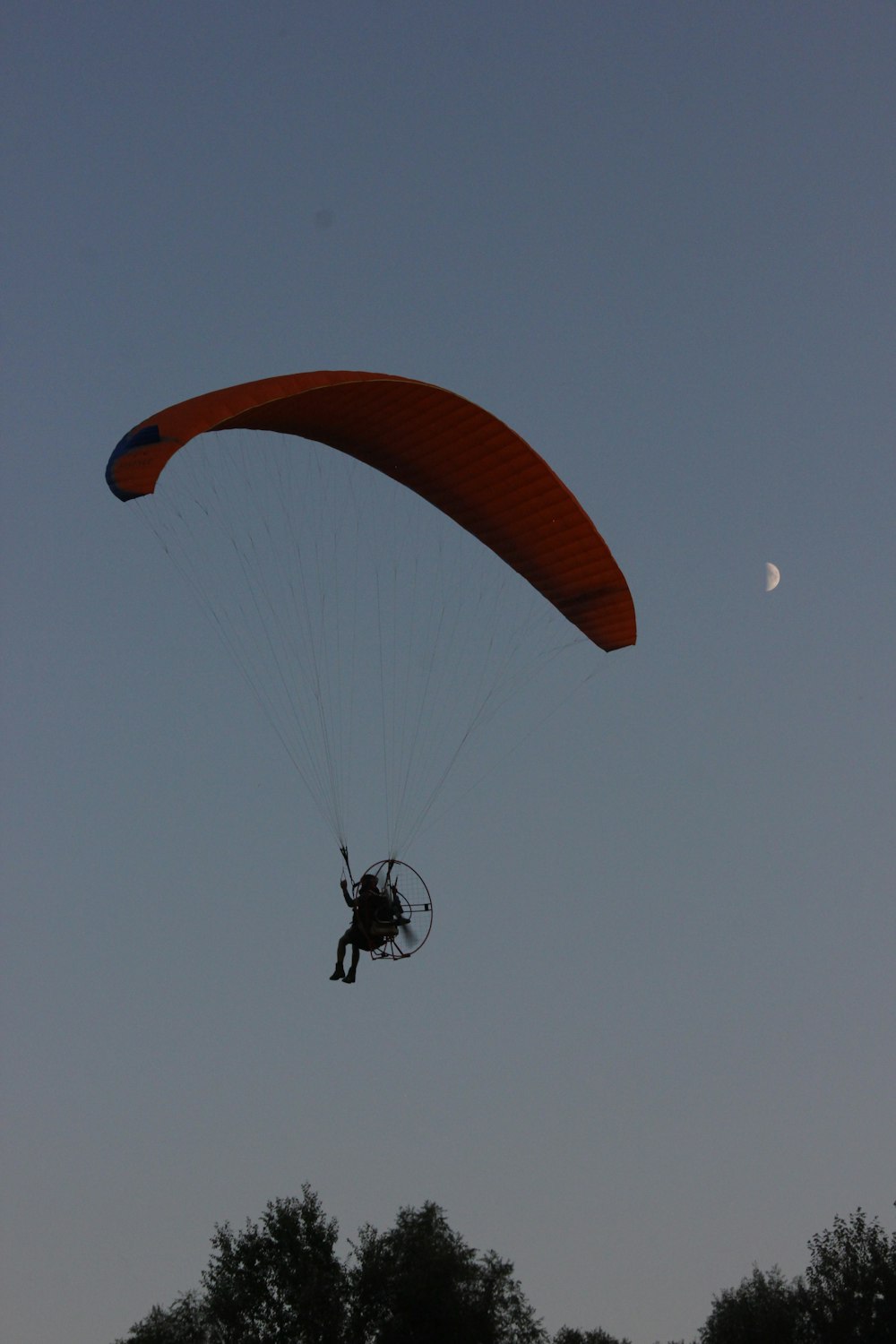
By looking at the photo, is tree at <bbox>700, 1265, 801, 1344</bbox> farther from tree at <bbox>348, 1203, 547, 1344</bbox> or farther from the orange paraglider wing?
the orange paraglider wing

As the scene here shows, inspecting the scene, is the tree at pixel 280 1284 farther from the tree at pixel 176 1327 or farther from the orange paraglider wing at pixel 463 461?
the orange paraglider wing at pixel 463 461

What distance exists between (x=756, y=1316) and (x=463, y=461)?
22.6m

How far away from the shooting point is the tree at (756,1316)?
3700cm

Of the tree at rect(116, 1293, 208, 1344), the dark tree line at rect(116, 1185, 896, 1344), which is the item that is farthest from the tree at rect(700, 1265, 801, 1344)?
the tree at rect(116, 1293, 208, 1344)

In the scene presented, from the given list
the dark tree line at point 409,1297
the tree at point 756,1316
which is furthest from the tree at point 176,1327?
the tree at point 756,1316

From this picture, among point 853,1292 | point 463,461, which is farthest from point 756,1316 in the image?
point 463,461

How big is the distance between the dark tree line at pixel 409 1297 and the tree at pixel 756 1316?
0.03m

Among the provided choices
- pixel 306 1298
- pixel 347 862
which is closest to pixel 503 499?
pixel 347 862

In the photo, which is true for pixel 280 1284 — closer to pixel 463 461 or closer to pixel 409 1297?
pixel 409 1297

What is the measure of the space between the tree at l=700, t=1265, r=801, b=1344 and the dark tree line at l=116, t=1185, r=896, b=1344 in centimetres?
3

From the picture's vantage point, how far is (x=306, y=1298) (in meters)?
34.3

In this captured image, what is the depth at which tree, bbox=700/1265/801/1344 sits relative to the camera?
1457 inches

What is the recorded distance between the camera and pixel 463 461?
24188 millimetres

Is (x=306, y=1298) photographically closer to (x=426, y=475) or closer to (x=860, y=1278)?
(x=860, y=1278)
